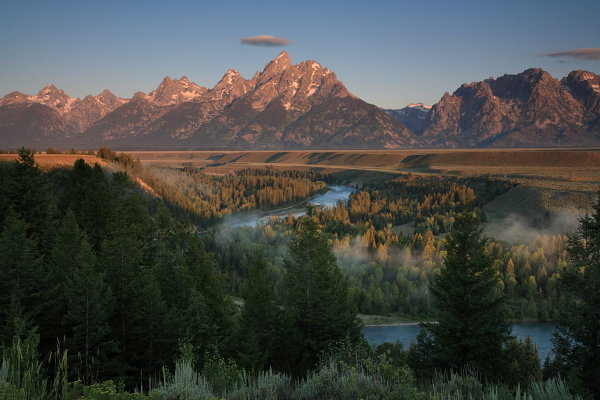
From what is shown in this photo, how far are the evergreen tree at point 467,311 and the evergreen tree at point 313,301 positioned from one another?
638cm

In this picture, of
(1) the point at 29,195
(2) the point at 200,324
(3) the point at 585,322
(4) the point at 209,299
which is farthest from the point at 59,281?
(3) the point at 585,322

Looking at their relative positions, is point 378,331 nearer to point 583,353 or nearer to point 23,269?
point 583,353

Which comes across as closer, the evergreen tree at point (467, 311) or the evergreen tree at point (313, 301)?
the evergreen tree at point (467, 311)

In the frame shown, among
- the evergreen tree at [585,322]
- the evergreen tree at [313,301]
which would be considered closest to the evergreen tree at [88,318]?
the evergreen tree at [313,301]

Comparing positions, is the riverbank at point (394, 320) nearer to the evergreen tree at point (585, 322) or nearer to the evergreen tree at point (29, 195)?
the evergreen tree at point (29, 195)

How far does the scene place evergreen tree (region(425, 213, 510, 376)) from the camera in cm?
2694

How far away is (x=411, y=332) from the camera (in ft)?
243

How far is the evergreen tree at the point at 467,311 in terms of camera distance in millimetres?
26938

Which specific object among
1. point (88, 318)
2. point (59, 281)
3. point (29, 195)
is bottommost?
point (88, 318)

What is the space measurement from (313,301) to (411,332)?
48.0m

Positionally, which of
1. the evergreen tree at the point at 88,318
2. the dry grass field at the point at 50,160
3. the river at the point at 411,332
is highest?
the dry grass field at the point at 50,160

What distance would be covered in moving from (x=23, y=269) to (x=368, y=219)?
387 ft

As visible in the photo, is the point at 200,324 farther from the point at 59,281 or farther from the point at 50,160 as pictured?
the point at 50,160

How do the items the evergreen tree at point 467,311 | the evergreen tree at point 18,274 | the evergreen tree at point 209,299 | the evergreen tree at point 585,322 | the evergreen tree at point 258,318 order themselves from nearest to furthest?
the evergreen tree at point 585,322, the evergreen tree at point 18,274, the evergreen tree at point 467,311, the evergreen tree at point 258,318, the evergreen tree at point 209,299
